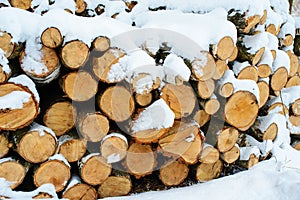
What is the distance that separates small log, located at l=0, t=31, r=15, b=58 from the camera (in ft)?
6.90

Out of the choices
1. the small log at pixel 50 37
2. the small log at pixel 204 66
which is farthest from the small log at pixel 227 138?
the small log at pixel 50 37

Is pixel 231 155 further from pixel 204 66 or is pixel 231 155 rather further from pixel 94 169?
pixel 94 169

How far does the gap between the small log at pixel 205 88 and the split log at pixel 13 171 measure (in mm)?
1323

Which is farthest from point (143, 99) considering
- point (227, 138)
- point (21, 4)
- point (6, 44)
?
point (21, 4)

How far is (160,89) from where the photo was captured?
246 centimetres

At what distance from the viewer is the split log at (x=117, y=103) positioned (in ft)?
7.65

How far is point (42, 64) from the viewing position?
7.19 feet

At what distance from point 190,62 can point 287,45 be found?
1765 mm

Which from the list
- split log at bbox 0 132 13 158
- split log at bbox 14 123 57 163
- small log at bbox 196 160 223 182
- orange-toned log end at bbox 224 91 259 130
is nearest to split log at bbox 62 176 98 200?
split log at bbox 14 123 57 163

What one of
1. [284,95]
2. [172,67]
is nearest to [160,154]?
[172,67]

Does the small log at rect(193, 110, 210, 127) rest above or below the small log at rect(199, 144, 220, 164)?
above

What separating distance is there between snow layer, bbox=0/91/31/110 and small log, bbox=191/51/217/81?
3.84 ft

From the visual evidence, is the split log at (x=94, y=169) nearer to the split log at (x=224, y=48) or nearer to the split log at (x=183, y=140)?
the split log at (x=183, y=140)

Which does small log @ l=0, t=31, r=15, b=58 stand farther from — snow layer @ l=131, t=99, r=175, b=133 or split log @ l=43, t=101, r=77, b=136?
snow layer @ l=131, t=99, r=175, b=133
